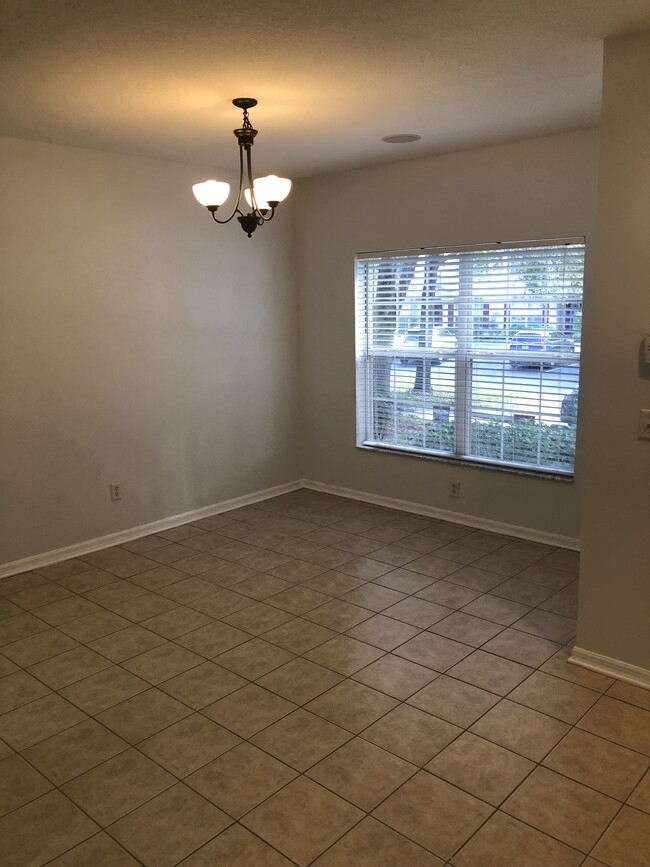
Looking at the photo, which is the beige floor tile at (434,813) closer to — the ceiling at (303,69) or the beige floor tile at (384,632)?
the beige floor tile at (384,632)

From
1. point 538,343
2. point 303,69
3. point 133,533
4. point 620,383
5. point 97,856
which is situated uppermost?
point 303,69

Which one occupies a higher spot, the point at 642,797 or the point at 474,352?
the point at 474,352

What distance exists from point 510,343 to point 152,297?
90.7 inches

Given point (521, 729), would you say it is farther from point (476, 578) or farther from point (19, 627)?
point (19, 627)

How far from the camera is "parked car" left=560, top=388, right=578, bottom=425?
429 cm

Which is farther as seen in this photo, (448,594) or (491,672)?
(448,594)

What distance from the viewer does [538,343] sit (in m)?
4.39

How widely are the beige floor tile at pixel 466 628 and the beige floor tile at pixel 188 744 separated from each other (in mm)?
1200

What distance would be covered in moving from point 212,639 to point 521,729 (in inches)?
56.9

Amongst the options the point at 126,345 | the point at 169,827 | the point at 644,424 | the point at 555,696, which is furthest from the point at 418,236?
the point at 169,827

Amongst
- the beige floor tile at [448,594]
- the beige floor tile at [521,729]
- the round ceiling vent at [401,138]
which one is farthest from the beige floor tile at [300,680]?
the round ceiling vent at [401,138]

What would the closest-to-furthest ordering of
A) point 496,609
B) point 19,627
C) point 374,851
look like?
1. point 374,851
2. point 19,627
3. point 496,609

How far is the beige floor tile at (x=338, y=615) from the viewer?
3486 mm

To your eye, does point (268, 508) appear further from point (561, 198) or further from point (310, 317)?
point (561, 198)
